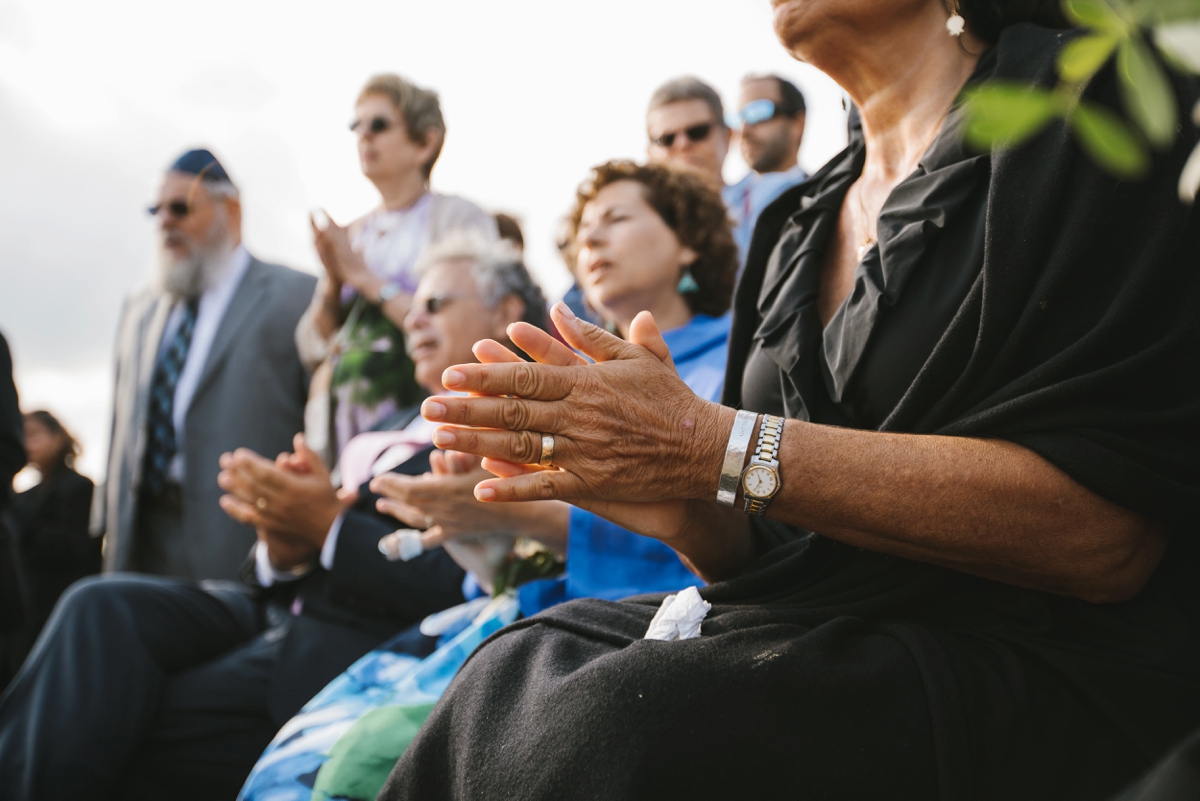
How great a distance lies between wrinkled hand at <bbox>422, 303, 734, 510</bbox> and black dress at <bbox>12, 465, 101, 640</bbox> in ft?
19.2

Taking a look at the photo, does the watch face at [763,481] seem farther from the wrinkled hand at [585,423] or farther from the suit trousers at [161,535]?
the suit trousers at [161,535]

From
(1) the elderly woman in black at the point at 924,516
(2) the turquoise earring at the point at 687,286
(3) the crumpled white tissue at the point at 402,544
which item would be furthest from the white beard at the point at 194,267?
(1) the elderly woman in black at the point at 924,516

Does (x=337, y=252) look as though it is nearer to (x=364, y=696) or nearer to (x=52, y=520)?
(x=364, y=696)

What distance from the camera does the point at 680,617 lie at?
1643 mm

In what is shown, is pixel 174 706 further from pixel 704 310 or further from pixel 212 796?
pixel 704 310

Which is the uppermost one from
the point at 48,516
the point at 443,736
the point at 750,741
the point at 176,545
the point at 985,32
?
the point at 985,32

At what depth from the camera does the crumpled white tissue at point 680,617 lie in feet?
5.27

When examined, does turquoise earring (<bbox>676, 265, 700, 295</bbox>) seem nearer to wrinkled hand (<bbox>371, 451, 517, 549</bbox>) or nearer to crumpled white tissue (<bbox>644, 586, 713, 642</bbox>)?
wrinkled hand (<bbox>371, 451, 517, 549</bbox>)

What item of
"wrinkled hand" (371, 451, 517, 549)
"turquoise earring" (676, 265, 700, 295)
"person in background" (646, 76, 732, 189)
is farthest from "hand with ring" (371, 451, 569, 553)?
"person in background" (646, 76, 732, 189)

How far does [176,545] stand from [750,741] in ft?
14.5

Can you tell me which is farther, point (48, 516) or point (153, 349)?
point (48, 516)

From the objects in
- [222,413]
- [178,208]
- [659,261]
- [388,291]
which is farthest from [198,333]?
[659,261]

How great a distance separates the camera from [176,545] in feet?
16.2

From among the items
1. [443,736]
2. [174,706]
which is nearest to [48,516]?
[174,706]
